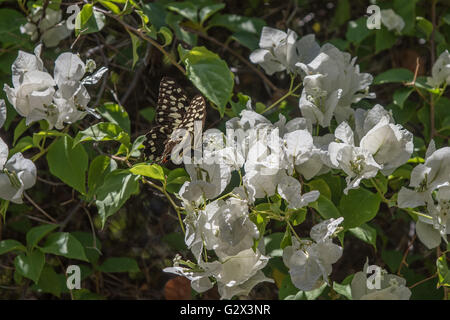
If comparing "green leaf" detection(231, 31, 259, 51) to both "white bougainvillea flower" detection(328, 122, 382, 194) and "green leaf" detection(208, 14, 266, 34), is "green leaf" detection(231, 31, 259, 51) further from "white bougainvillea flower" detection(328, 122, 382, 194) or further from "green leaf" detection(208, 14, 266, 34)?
"white bougainvillea flower" detection(328, 122, 382, 194)

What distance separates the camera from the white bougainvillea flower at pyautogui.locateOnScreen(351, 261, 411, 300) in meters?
0.86

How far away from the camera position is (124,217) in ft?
4.91

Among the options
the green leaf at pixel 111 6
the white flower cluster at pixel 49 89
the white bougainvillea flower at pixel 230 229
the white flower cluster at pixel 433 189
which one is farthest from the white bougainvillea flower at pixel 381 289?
the green leaf at pixel 111 6

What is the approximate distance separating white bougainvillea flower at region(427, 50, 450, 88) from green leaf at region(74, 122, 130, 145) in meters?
0.65

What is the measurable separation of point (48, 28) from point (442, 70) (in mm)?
855

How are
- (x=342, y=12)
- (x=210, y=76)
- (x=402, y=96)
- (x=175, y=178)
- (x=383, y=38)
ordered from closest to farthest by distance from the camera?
1. (x=175, y=178)
2. (x=210, y=76)
3. (x=402, y=96)
4. (x=383, y=38)
5. (x=342, y=12)

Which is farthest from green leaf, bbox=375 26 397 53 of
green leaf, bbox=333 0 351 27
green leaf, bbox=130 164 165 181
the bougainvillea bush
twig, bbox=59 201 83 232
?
twig, bbox=59 201 83 232

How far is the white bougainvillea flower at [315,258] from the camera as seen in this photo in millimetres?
815

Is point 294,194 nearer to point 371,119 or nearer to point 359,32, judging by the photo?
point 371,119

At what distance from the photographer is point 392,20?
1.26m

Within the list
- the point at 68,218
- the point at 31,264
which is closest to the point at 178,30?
the point at 68,218

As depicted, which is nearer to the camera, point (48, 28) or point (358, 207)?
point (358, 207)

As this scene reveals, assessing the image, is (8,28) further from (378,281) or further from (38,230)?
(378,281)

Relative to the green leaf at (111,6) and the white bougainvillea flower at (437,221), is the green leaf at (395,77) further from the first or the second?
the green leaf at (111,6)
